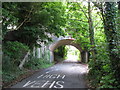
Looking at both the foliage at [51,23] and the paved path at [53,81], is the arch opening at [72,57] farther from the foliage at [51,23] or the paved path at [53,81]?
the paved path at [53,81]

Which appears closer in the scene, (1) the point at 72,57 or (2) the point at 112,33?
Answer: (2) the point at 112,33

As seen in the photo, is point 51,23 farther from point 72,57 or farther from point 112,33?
point 72,57

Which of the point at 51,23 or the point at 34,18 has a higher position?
the point at 34,18

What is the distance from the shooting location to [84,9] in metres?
13.5

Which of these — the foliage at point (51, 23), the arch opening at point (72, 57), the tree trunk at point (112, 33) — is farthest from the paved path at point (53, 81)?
the arch opening at point (72, 57)

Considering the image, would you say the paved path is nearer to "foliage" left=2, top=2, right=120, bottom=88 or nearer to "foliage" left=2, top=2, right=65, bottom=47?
"foliage" left=2, top=2, right=120, bottom=88

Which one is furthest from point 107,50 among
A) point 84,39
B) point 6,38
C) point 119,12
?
point 6,38

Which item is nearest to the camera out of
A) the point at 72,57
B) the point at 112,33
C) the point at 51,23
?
the point at 112,33

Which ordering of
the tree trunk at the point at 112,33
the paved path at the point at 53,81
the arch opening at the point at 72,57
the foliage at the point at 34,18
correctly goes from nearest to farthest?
the tree trunk at the point at 112,33 < the paved path at the point at 53,81 < the foliage at the point at 34,18 < the arch opening at the point at 72,57

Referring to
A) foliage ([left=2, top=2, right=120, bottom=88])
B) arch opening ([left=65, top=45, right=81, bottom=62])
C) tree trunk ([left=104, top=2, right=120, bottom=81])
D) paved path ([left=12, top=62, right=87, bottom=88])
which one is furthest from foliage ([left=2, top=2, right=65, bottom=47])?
arch opening ([left=65, top=45, right=81, bottom=62])

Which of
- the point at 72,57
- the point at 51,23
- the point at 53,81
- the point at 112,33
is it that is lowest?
the point at 72,57

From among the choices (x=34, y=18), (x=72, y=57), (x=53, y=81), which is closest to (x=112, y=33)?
(x=53, y=81)

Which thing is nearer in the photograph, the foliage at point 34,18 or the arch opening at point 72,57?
the foliage at point 34,18

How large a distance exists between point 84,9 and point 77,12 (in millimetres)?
709
